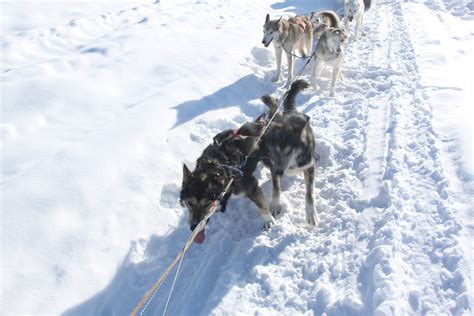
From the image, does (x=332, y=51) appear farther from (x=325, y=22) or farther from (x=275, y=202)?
(x=275, y=202)

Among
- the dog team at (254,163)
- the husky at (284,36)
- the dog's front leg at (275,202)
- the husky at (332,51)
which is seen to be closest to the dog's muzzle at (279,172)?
the dog team at (254,163)

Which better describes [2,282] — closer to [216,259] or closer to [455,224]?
[216,259]

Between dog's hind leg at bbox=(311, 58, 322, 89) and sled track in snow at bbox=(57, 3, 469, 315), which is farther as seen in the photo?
dog's hind leg at bbox=(311, 58, 322, 89)

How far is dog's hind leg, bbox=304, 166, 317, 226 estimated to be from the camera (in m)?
2.96

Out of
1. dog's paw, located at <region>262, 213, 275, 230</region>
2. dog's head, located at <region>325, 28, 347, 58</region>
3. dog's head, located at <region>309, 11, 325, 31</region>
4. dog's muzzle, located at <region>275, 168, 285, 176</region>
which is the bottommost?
dog's paw, located at <region>262, 213, 275, 230</region>

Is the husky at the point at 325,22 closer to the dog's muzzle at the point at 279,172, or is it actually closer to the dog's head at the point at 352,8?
the dog's head at the point at 352,8

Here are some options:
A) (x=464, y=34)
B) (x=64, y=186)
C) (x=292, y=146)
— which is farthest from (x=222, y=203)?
(x=464, y=34)

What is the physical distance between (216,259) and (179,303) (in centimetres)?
42

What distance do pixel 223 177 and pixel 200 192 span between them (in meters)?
0.22

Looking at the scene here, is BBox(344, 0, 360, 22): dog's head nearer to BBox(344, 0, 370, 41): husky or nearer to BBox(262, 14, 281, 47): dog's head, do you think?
BBox(344, 0, 370, 41): husky

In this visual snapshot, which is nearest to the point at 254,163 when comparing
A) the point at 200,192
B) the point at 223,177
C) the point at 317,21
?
the point at 223,177

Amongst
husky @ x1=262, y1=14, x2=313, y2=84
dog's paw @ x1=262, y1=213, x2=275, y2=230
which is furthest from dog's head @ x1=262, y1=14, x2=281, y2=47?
dog's paw @ x1=262, y1=213, x2=275, y2=230

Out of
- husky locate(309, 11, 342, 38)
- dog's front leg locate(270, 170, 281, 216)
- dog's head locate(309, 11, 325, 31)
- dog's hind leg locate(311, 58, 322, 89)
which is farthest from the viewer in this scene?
dog's head locate(309, 11, 325, 31)

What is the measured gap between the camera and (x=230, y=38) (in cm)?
739
